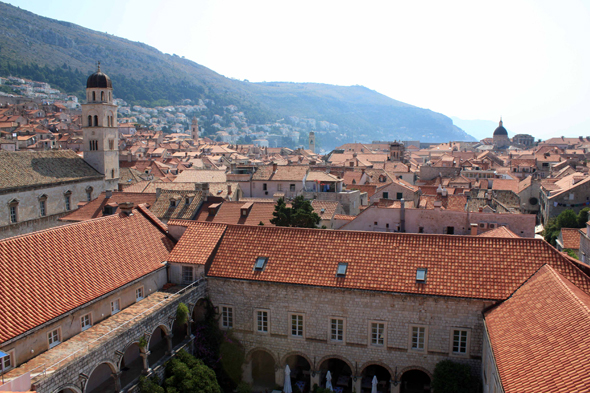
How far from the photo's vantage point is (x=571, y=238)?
157ft

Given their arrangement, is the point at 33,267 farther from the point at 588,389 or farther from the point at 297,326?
the point at 588,389

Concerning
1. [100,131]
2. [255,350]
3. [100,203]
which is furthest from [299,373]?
[100,131]

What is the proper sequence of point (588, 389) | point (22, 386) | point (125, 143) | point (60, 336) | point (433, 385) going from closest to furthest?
point (588, 389) → point (22, 386) → point (60, 336) → point (433, 385) → point (125, 143)

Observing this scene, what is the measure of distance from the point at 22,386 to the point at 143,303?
933cm

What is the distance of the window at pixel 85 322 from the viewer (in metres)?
21.4

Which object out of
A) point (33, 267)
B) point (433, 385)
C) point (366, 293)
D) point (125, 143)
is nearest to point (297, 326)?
point (366, 293)

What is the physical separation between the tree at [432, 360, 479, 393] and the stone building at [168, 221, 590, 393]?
0.55 meters

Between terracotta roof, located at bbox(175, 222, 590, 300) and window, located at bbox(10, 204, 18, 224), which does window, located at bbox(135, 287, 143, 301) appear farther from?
window, located at bbox(10, 204, 18, 224)

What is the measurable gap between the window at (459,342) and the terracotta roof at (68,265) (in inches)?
673

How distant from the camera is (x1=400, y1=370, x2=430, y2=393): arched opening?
1027 inches

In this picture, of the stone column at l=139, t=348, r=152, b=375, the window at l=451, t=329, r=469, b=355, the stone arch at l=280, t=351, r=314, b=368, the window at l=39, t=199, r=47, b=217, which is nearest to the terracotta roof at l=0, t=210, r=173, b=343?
the stone column at l=139, t=348, r=152, b=375

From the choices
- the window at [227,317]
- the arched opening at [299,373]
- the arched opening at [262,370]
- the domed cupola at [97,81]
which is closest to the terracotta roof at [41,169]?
the domed cupola at [97,81]

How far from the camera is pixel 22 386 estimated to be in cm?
1593

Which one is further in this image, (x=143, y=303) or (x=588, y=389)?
(x=143, y=303)
